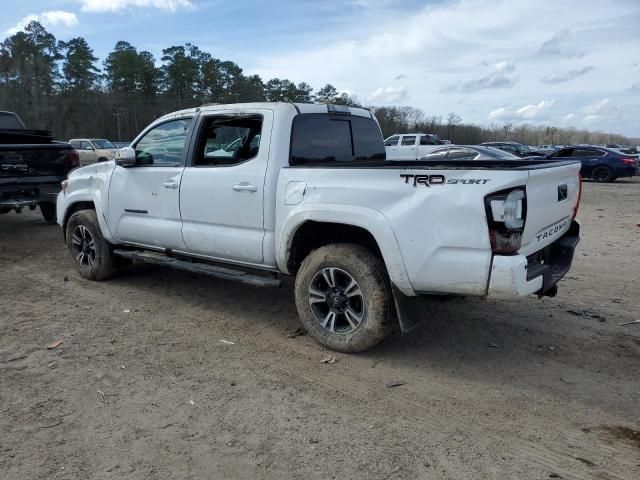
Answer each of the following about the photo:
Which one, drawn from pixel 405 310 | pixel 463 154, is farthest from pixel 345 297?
pixel 463 154

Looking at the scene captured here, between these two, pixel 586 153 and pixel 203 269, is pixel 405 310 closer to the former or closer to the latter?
pixel 203 269

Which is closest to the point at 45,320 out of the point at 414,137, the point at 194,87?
the point at 414,137

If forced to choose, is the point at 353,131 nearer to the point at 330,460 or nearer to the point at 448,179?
the point at 448,179

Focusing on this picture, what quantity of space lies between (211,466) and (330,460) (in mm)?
655

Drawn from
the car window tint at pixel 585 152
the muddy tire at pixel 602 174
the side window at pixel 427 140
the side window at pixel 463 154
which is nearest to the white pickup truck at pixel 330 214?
the side window at pixel 463 154

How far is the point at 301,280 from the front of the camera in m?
4.40

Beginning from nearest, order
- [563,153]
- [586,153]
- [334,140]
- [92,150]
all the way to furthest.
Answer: [334,140], [563,153], [586,153], [92,150]

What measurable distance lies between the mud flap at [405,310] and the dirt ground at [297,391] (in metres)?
0.36

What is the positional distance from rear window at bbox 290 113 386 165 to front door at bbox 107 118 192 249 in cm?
127

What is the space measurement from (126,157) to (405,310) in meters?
3.41

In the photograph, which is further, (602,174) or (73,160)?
(602,174)

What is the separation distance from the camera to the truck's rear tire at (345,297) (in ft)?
13.2

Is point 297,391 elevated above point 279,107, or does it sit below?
below

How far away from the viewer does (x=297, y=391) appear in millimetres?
3689
